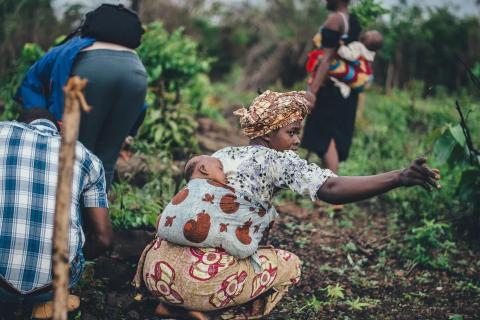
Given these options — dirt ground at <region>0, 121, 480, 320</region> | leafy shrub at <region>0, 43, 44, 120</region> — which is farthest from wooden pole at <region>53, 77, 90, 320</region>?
leafy shrub at <region>0, 43, 44, 120</region>

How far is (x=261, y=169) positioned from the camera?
8.16 ft

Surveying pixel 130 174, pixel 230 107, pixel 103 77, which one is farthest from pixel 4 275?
pixel 230 107

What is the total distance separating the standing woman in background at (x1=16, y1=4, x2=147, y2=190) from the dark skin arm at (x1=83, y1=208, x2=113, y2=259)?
923 millimetres

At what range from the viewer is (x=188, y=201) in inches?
97.4

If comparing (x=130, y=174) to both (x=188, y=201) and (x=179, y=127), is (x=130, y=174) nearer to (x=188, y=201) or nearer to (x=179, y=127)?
(x=179, y=127)

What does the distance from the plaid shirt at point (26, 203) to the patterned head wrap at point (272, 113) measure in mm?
764

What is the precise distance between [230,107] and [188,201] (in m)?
6.52

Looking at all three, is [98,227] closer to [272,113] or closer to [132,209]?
[272,113]

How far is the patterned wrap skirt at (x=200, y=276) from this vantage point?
2.46m

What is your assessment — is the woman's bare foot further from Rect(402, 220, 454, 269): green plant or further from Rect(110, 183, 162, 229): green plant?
Rect(402, 220, 454, 269): green plant

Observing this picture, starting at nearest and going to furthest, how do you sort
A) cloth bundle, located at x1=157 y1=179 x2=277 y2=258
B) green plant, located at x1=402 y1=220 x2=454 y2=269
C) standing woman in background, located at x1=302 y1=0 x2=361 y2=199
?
cloth bundle, located at x1=157 y1=179 x2=277 y2=258, green plant, located at x1=402 y1=220 x2=454 y2=269, standing woman in background, located at x1=302 y1=0 x2=361 y2=199

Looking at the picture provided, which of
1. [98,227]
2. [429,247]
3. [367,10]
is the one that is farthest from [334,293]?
[367,10]

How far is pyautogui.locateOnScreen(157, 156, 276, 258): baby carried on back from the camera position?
244 centimetres

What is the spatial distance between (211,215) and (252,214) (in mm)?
202
